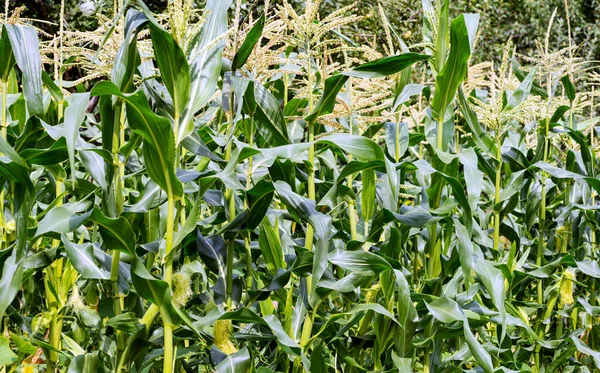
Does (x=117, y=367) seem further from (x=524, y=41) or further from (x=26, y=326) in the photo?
(x=524, y=41)

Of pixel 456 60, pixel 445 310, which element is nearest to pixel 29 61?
pixel 456 60

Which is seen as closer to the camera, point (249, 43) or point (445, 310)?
point (249, 43)

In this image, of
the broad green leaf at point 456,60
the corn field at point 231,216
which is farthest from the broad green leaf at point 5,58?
the broad green leaf at point 456,60

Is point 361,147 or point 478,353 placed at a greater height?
point 361,147

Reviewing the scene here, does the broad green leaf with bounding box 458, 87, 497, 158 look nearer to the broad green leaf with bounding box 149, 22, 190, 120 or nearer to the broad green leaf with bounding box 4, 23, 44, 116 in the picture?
the broad green leaf with bounding box 149, 22, 190, 120

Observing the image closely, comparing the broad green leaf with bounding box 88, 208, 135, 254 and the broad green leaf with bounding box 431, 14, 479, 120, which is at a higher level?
the broad green leaf with bounding box 431, 14, 479, 120

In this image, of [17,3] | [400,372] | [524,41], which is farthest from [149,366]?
[524,41]

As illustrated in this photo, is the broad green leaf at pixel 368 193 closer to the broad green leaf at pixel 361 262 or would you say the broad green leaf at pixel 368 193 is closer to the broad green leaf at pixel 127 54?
the broad green leaf at pixel 361 262

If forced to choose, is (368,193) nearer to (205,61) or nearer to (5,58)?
(205,61)

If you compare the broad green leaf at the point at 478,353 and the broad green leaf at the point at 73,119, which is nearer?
the broad green leaf at the point at 73,119

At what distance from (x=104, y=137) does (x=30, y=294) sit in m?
0.86

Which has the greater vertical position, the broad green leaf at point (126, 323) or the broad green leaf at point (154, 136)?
the broad green leaf at point (154, 136)

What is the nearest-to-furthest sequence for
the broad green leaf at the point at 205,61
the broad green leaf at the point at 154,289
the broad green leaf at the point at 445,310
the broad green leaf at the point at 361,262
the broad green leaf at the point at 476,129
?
the broad green leaf at the point at 154,289 → the broad green leaf at the point at 205,61 → the broad green leaf at the point at 361,262 → the broad green leaf at the point at 445,310 → the broad green leaf at the point at 476,129

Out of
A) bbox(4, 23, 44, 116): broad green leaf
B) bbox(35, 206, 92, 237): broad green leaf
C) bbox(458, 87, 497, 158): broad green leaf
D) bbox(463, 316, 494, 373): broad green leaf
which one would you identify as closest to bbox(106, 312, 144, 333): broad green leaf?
bbox(35, 206, 92, 237): broad green leaf
